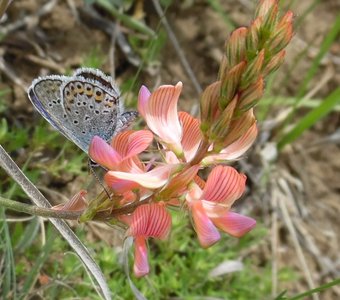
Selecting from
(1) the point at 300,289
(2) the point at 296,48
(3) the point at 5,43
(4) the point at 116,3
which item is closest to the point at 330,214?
(1) the point at 300,289

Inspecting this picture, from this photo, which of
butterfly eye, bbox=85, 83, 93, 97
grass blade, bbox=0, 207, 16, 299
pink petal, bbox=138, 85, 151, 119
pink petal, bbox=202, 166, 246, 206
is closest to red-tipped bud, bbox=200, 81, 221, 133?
pink petal, bbox=202, 166, 246, 206

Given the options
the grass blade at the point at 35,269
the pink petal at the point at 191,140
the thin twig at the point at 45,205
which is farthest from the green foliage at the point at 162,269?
the pink petal at the point at 191,140

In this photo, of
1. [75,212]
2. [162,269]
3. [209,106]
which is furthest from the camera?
[162,269]

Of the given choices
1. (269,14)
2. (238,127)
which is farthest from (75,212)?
(269,14)

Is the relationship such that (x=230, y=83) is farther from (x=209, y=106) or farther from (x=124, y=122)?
(x=124, y=122)

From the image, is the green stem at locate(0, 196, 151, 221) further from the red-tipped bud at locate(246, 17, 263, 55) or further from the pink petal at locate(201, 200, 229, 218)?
the red-tipped bud at locate(246, 17, 263, 55)

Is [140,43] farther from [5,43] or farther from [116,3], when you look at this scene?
[5,43]
